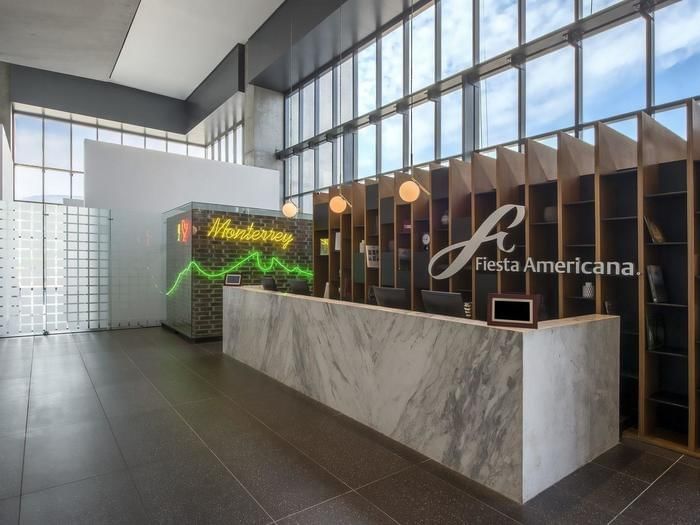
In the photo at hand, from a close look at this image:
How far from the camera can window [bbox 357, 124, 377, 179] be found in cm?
959

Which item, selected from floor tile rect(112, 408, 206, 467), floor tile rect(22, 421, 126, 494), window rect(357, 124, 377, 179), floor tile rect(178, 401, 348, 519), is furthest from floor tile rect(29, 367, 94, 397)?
window rect(357, 124, 377, 179)

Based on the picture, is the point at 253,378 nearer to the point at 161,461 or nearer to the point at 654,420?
the point at 161,461

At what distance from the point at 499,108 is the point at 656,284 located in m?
4.81

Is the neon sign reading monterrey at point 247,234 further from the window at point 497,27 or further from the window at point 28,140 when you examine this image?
the window at point 28,140

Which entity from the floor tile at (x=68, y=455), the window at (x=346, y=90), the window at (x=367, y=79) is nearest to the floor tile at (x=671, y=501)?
the floor tile at (x=68, y=455)

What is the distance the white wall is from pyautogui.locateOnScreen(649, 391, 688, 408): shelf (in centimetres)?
830

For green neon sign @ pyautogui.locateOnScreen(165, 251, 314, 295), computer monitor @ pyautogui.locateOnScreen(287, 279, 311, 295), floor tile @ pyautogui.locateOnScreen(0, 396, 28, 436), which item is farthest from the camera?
green neon sign @ pyautogui.locateOnScreen(165, 251, 314, 295)

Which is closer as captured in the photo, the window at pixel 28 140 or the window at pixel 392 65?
the window at pixel 392 65

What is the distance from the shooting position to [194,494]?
243 cm

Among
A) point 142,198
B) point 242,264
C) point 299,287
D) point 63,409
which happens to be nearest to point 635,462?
point 299,287

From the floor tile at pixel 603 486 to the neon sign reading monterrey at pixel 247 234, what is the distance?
6.19m

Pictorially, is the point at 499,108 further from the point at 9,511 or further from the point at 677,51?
the point at 9,511

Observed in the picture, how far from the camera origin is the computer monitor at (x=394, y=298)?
386 cm

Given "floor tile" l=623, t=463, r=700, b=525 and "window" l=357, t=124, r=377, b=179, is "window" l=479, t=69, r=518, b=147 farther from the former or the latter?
"floor tile" l=623, t=463, r=700, b=525
